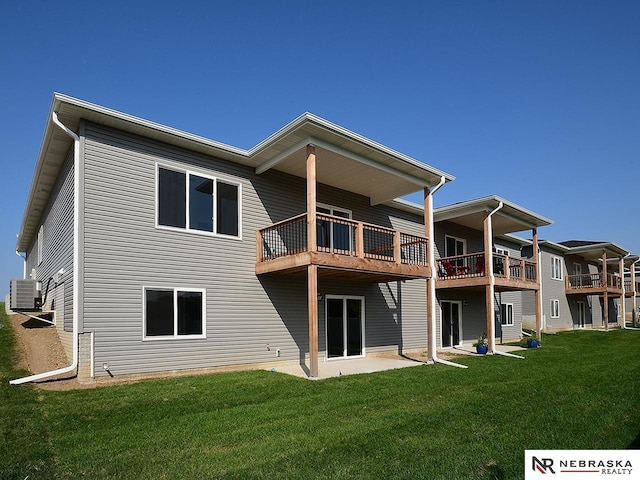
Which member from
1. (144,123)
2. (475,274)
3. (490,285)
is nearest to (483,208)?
(475,274)

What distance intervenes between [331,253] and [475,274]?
8.45 meters

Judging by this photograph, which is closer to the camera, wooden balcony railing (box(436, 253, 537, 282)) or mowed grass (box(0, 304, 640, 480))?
mowed grass (box(0, 304, 640, 480))

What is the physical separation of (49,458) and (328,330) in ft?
30.4

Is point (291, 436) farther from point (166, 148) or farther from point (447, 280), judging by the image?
point (447, 280)

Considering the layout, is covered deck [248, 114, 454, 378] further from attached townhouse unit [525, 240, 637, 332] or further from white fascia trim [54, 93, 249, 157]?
attached townhouse unit [525, 240, 637, 332]

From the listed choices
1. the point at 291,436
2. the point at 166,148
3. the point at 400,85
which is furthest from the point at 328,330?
the point at 400,85

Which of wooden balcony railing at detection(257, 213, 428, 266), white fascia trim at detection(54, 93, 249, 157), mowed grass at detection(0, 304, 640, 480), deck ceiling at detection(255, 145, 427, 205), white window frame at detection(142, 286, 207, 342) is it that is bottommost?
mowed grass at detection(0, 304, 640, 480)

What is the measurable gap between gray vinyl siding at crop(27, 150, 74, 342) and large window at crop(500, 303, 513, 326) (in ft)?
60.2

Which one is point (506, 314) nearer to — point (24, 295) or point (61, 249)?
point (61, 249)

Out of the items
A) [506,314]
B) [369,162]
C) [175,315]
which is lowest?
[506,314]

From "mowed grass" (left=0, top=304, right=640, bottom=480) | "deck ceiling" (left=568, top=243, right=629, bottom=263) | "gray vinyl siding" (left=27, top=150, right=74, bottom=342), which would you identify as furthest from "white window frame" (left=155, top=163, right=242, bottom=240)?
"deck ceiling" (left=568, top=243, right=629, bottom=263)

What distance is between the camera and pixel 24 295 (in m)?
Answer: 12.9

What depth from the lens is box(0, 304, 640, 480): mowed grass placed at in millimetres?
4461

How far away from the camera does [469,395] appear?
25.6 feet
